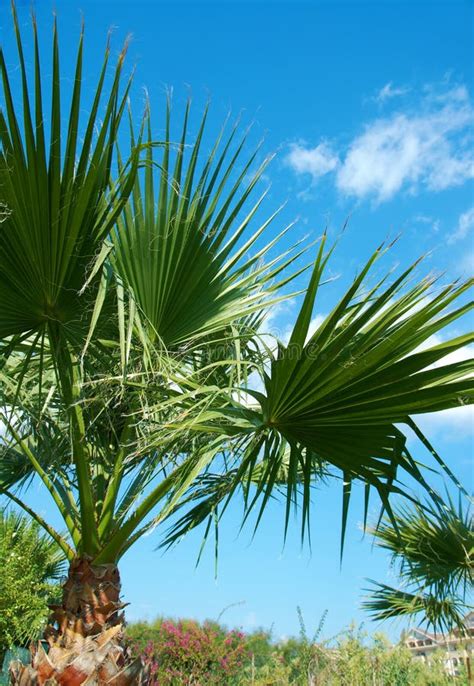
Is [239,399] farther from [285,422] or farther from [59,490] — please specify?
[59,490]

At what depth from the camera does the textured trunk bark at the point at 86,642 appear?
3.16 m

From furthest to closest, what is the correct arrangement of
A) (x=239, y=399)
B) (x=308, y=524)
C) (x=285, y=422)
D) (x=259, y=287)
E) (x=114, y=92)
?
(x=259, y=287) → (x=308, y=524) → (x=239, y=399) → (x=285, y=422) → (x=114, y=92)

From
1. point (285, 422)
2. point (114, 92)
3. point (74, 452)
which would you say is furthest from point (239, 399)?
point (114, 92)

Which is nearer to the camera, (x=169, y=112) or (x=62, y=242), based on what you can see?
(x=62, y=242)

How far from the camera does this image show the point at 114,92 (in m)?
2.85

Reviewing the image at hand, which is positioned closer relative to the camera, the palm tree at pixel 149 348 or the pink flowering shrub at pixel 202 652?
the palm tree at pixel 149 348

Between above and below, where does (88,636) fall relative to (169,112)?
below

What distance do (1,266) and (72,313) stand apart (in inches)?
17.6

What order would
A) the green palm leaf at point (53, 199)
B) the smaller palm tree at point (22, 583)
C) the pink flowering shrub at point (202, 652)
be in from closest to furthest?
the green palm leaf at point (53, 199), the smaller palm tree at point (22, 583), the pink flowering shrub at point (202, 652)

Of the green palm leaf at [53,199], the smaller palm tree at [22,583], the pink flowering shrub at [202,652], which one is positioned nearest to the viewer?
the green palm leaf at [53,199]

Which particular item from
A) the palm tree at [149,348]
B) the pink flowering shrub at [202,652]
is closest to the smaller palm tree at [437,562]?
the palm tree at [149,348]

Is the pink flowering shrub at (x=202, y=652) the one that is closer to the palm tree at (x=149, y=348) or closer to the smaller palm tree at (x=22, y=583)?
the smaller palm tree at (x=22, y=583)

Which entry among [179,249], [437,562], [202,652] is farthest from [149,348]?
[202,652]

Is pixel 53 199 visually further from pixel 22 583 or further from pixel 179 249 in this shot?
pixel 22 583
